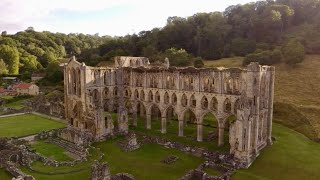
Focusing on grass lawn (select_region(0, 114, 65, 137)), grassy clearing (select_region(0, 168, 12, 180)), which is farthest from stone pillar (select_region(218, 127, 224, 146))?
grass lawn (select_region(0, 114, 65, 137))

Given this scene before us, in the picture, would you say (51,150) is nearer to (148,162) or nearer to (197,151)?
(148,162)

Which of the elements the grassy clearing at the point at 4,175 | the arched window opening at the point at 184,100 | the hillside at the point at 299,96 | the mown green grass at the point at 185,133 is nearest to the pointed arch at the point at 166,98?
the arched window opening at the point at 184,100

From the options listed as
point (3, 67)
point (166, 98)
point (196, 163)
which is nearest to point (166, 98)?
point (166, 98)

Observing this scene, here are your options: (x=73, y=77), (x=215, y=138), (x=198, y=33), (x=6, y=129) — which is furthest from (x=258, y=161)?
(x=198, y=33)

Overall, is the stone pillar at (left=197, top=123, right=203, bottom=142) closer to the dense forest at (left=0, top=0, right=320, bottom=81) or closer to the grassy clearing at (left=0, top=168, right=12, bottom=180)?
the grassy clearing at (left=0, top=168, right=12, bottom=180)

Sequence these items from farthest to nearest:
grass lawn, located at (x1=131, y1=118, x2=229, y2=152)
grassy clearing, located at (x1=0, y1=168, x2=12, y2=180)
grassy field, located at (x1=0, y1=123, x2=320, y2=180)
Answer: grass lawn, located at (x1=131, y1=118, x2=229, y2=152)
grassy field, located at (x1=0, y1=123, x2=320, y2=180)
grassy clearing, located at (x1=0, y1=168, x2=12, y2=180)

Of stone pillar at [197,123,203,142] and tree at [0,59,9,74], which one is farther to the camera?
tree at [0,59,9,74]

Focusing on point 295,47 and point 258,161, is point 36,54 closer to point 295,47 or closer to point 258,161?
point 295,47

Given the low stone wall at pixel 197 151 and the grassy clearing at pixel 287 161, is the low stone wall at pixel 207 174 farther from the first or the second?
the low stone wall at pixel 197 151
